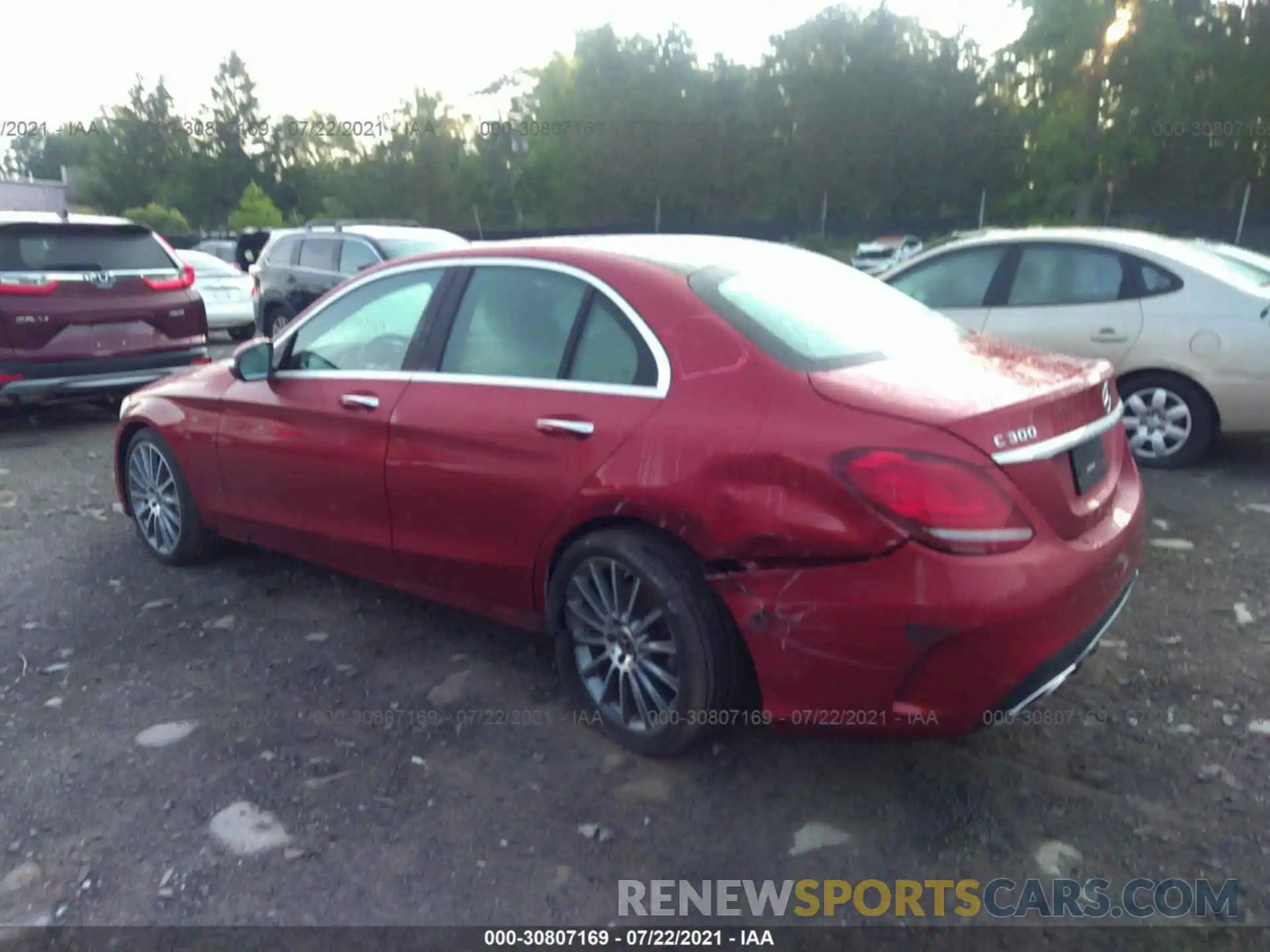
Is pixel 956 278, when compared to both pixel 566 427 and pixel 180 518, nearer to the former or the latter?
pixel 566 427

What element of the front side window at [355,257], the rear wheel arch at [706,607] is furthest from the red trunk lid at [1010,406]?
the front side window at [355,257]

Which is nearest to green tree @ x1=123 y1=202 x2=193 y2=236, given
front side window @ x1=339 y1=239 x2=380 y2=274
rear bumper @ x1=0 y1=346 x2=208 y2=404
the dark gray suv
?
the dark gray suv

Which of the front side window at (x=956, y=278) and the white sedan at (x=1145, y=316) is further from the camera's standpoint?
the front side window at (x=956, y=278)

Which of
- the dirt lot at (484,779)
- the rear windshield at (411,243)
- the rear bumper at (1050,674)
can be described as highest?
the rear windshield at (411,243)

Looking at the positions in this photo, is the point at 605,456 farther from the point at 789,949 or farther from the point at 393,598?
the point at 393,598

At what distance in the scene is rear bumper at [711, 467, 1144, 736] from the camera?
2.60 meters

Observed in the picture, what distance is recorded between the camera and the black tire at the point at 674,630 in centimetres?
297

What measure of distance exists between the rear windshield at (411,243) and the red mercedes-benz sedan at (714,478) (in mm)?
7026

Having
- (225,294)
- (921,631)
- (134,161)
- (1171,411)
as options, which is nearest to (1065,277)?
(1171,411)

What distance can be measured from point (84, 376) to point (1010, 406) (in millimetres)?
7297

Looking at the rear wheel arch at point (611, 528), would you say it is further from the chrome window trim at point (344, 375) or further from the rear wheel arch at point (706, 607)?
the chrome window trim at point (344, 375)

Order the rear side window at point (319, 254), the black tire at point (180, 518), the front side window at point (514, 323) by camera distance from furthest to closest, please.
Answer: the rear side window at point (319, 254) < the black tire at point (180, 518) < the front side window at point (514, 323)

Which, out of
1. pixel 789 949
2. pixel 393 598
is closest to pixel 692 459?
pixel 789 949

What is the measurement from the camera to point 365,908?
262 cm
